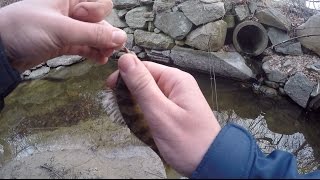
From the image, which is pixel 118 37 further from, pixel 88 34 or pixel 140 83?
pixel 140 83

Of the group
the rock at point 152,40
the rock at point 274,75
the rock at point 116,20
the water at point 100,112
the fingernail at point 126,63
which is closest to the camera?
the fingernail at point 126,63

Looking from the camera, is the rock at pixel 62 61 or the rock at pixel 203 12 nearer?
the rock at pixel 203 12

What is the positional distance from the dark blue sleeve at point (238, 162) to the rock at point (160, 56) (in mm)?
6506

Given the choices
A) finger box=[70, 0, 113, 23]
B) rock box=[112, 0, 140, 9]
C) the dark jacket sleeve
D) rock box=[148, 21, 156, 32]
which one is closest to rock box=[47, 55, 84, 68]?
rock box=[112, 0, 140, 9]

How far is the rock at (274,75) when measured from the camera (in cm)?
696

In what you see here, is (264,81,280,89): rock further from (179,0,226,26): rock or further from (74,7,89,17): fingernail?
(74,7,89,17): fingernail

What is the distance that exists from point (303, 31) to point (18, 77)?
661cm

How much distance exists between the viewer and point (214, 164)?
4.03 feet

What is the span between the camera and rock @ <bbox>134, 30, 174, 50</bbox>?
780 centimetres

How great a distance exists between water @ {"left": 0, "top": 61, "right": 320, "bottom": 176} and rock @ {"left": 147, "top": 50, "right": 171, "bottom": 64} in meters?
0.85

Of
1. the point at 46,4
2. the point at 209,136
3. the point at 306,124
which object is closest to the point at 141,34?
the point at 306,124

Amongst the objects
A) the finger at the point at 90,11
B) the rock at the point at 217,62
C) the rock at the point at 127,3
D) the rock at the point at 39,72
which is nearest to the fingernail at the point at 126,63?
the finger at the point at 90,11

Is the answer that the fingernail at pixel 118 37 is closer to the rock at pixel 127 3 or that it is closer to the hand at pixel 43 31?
the hand at pixel 43 31

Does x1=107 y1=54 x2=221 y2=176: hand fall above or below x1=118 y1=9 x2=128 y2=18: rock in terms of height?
above
